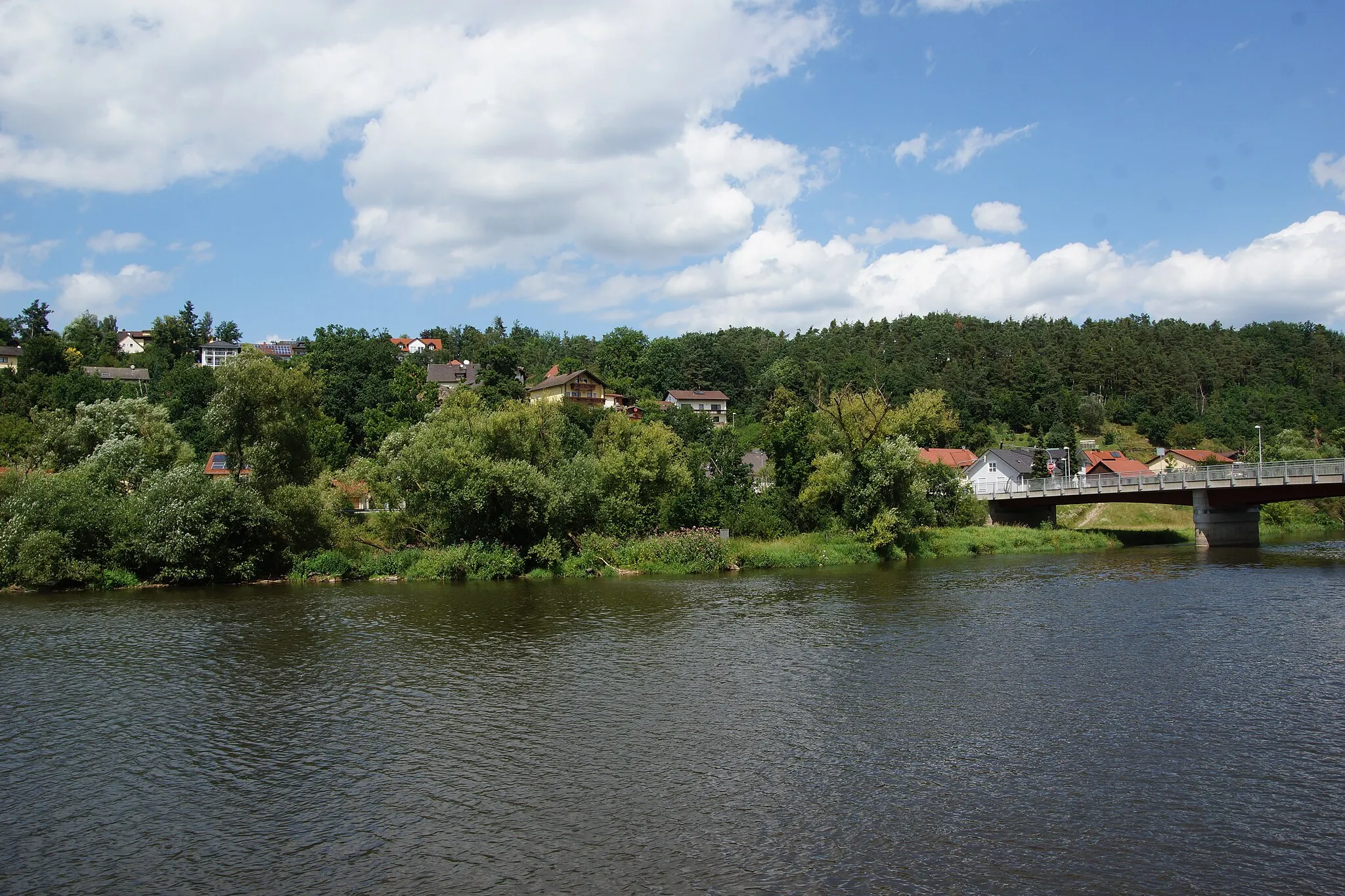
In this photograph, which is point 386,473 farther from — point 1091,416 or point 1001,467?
point 1091,416

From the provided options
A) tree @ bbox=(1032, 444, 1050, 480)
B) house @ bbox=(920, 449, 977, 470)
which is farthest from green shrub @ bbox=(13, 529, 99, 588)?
tree @ bbox=(1032, 444, 1050, 480)

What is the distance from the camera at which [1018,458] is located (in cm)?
9406

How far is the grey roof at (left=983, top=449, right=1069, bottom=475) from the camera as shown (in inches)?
3606

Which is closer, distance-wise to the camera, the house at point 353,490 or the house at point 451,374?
the house at point 353,490

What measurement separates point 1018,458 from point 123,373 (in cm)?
11981

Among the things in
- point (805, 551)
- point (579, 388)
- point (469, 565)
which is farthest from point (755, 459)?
point (469, 565)

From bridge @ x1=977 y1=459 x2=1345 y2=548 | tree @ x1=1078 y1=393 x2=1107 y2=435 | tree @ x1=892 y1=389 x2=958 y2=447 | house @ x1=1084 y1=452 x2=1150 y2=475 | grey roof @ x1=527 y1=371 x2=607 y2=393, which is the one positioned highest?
grey roof @ x1=527 y1=371 x2=607 y2=393

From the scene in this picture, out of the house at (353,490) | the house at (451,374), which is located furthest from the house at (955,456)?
the house at (451,374)

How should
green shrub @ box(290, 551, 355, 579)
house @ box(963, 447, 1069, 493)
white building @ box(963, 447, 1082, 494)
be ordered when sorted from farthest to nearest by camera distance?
1. house @ box(963, 447, 1069, 493)
2. white building @ box(963, 447, 1082, 494)
3. green shrub @ box(290, 551, 355, 579)

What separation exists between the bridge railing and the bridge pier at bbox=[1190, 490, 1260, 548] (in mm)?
2084

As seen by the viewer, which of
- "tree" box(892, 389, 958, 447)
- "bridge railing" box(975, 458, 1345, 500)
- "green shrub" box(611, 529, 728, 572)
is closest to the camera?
"green shrub" box(611, 529, 728, 572)

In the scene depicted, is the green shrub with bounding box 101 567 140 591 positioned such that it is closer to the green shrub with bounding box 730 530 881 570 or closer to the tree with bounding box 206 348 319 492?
the tree with bounding box 206 348 319 492

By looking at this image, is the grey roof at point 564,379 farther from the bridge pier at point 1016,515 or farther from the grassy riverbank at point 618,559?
the grassy riverbank at point 618,559

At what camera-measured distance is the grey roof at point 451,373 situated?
127m
